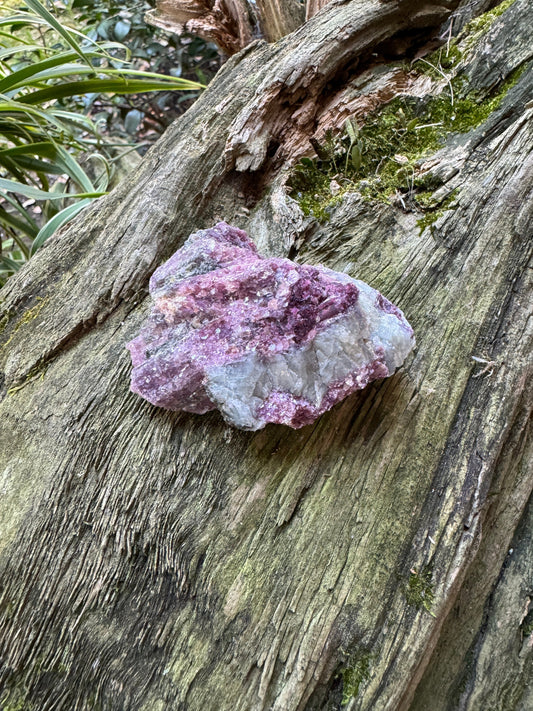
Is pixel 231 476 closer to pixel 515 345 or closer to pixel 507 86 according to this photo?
pixel 515 345

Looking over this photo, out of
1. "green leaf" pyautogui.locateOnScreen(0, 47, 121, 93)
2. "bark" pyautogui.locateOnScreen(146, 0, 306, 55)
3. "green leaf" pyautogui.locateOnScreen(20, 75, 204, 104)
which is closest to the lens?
"green leaf" pyautogui.locateOnScreen(0, 47, 121, 93)

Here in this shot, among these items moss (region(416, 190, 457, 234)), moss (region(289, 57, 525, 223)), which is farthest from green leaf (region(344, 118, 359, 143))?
moss (region(416, 190, 457, 234))

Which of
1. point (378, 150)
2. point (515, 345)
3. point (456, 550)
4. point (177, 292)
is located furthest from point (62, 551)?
point (378, 150)

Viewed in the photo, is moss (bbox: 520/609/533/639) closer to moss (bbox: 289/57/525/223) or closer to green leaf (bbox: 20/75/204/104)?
moss (bbox: 289/57/525/223)

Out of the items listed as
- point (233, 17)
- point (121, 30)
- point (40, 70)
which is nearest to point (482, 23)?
point (233, 17)

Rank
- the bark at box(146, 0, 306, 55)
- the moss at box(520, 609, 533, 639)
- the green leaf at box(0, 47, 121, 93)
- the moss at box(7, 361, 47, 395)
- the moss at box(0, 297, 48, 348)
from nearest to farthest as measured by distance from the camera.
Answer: the moss at box(520, 609, 533, 639) < the moss at box(7, 361, 47, 395) < the moss at box(0, 297, 48, 348) < the green leaf at box(0, 47, 121, 93) < the bark at box(146, 0, 306, 55)

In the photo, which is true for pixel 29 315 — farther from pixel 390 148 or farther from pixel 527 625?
pixel 527 625
